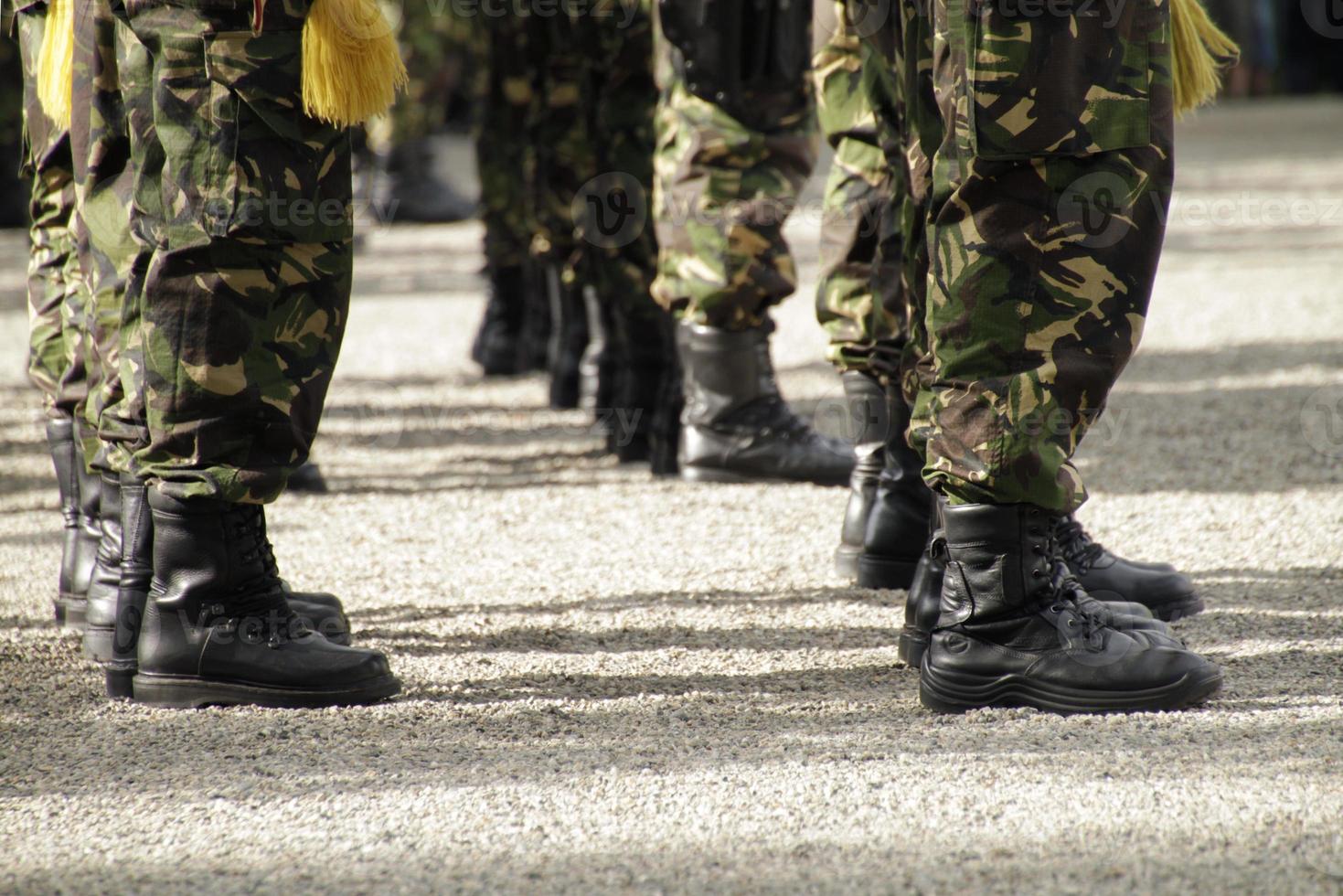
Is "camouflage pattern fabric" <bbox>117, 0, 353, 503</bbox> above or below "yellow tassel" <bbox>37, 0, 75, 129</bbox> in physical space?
below

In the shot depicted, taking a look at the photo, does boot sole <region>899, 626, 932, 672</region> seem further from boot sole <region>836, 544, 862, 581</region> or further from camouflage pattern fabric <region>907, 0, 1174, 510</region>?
boot sole <region>836, 544, 862, 581</region>

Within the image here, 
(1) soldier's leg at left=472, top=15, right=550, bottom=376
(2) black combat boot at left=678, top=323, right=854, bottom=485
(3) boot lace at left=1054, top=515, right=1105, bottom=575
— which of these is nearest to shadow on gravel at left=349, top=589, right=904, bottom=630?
(3) boot lace at left=1054, top=515, right=1105, bottom=575

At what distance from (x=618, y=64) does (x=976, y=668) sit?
216 cm

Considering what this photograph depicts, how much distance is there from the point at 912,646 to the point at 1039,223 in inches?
24.7

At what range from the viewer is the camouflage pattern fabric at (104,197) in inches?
76.5

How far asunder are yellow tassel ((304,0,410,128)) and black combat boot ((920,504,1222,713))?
0.88m

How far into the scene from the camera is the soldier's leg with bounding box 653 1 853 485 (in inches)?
118

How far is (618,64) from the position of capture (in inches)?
139

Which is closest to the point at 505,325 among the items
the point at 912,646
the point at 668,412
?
the point at 668,412

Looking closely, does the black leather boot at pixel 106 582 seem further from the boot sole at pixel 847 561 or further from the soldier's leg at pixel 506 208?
the soldier's leg at pixel 506 208
